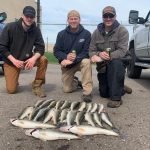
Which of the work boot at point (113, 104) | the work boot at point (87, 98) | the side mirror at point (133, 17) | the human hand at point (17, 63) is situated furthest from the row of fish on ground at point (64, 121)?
the side mirror at point (133, 17)

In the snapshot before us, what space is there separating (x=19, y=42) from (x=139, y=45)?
3522mm

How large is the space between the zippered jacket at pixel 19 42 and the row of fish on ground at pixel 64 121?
1.55 meters

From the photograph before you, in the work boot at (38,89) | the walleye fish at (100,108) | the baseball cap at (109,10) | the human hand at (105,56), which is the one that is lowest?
the work boot at (38,89)

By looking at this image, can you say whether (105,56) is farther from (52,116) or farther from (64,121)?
(64,121)

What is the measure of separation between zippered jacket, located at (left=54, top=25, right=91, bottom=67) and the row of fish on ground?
1415 millimetres

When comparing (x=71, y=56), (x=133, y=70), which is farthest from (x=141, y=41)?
(x=71, y=56)

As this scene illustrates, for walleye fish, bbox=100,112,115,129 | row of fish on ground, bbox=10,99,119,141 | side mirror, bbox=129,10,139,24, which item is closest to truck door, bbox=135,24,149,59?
side mirror, bbox=129,10,139,24

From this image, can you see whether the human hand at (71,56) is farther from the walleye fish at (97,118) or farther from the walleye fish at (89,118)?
the walleye fish at (89,118)

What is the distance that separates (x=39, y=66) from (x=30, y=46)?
1.33 feet

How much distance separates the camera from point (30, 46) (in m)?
8.93

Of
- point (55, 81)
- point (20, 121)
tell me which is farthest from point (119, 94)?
point (55, 81)

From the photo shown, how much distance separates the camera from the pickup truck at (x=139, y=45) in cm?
1050

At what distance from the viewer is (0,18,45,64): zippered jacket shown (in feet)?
28.6

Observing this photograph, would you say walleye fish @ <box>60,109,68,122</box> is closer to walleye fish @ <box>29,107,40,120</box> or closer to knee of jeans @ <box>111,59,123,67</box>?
walleye fish @ <box>29,107,40,120</box>
